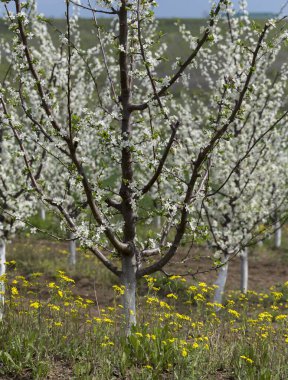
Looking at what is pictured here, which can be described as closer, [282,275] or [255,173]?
[255,173]

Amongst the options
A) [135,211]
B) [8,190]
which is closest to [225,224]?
[8,190]

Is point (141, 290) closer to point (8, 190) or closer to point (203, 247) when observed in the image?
Result: point (8, 190)

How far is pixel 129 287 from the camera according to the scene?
205 inches

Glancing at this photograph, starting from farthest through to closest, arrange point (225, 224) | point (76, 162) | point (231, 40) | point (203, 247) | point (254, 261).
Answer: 1. point (203, 247)
2. point (254, 261)
3. point (225, 224)
4. point (231, 40)
5. point (76, 162)

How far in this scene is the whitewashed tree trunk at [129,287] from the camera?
5.19 metres

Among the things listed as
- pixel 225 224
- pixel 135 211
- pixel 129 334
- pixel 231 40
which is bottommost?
pixel 129 334

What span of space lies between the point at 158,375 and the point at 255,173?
7.44 m

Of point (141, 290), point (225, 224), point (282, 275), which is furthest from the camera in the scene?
point (282, 275)

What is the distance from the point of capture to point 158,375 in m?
4.64

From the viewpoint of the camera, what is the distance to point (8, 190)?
9.88 meters

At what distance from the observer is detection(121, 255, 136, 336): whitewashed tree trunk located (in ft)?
17.0

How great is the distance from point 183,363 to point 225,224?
21.6 feet

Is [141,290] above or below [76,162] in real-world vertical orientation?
below

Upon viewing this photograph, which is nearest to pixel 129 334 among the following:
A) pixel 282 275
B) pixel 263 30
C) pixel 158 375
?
pixel 158 375
